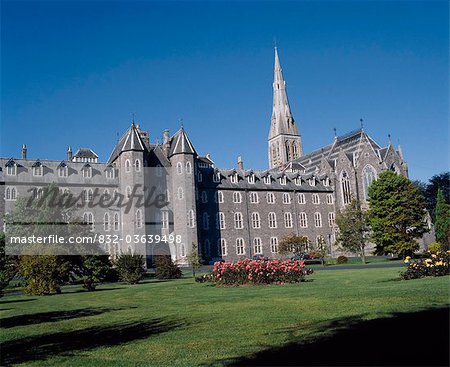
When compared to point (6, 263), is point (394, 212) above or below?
above

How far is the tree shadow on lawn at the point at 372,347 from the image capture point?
6922 mm

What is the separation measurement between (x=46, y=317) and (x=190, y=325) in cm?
575

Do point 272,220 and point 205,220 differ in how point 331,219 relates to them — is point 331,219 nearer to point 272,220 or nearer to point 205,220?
point 272,220

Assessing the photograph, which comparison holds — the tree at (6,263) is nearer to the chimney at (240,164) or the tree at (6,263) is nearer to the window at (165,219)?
the window at (165,219)

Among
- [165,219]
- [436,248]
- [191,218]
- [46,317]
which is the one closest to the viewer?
[46,317]

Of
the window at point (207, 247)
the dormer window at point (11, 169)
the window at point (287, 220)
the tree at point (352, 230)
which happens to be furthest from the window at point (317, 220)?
the dormer window at point (11, 169)

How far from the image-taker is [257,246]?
62.9 m

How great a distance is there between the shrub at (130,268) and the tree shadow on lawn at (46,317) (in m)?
14.7

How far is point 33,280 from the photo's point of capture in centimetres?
2531

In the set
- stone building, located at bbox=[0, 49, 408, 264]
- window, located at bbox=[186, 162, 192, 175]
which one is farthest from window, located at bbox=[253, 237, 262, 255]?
window, located at bbox=[186, 162, 192, 175]

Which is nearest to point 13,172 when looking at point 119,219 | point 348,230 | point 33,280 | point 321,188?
point 119,219

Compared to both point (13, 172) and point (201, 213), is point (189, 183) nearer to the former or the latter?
point (201, 213)

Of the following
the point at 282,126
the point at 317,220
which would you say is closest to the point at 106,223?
the point at 317,220

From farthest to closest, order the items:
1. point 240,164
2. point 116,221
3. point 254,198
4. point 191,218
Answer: point 240,164
point 254,198
point 116,221
point 191,218
